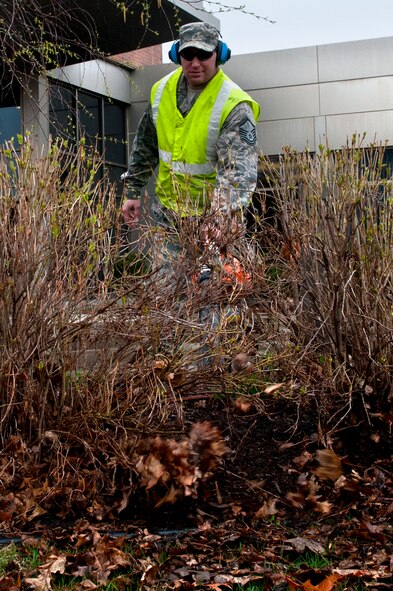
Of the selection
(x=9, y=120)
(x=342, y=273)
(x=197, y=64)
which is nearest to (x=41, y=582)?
(x=342, y=273)

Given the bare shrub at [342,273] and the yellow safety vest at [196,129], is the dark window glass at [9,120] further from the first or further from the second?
the bare shrub at [342,273]

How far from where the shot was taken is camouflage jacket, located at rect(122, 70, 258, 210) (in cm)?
484

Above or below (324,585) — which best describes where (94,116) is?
above

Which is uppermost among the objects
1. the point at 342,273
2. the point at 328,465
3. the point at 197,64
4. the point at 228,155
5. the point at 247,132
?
the point at 197,64

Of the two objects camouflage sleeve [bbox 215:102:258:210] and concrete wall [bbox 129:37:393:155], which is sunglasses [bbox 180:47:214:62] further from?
concrete wall [bbox 129:37:393:155]

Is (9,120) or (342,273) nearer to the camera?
(342,273)

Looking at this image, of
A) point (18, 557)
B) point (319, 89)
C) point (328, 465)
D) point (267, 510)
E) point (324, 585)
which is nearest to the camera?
point (324, 585)

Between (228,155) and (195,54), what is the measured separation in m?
0.86

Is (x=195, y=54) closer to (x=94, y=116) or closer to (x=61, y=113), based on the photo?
(x=61, y=113)

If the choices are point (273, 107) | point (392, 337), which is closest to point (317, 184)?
point (392, 337)

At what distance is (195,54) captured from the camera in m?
Answer: 5.51

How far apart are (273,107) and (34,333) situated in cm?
1405

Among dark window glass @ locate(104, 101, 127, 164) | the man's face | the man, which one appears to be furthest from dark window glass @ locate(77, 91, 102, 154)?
the man's face

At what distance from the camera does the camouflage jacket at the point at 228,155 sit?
484 cm
